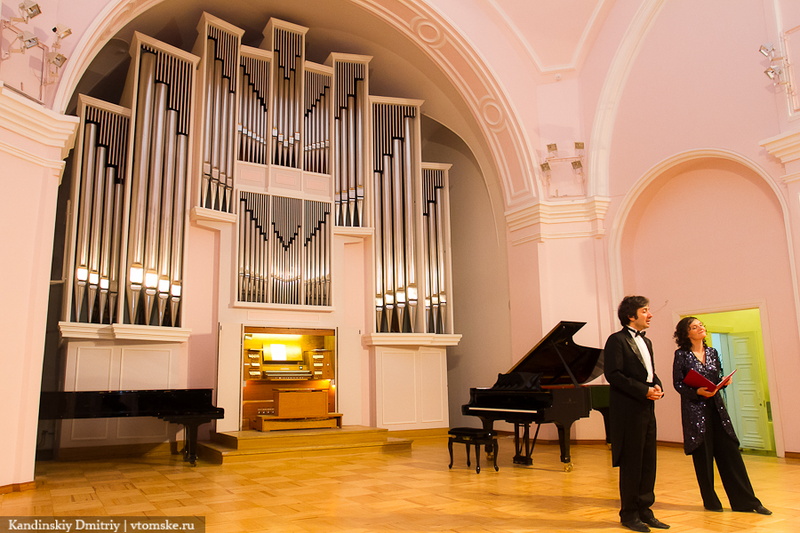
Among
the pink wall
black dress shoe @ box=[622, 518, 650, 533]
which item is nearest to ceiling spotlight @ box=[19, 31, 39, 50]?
black dress shoe @ box=[622, 518, 650, 533]

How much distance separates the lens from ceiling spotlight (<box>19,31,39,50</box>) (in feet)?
17.2

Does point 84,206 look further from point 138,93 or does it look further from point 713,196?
point 713,196

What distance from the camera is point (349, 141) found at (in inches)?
365

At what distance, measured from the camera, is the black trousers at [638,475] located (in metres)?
3.56

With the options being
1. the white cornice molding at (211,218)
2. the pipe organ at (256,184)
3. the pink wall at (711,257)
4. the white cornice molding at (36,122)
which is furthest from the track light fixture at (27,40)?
the pink wall at (711,257)

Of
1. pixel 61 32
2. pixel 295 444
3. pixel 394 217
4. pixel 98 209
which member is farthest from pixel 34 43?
pixel 394 217

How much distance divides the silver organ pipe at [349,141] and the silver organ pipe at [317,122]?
15 cm

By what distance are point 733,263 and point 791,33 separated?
238 cm

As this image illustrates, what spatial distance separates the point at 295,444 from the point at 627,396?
4.52m

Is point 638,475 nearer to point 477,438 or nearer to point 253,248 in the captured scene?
point 477,438

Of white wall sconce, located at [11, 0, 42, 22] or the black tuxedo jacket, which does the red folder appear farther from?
white wall sconce, located at [11, 0, 42, 22]

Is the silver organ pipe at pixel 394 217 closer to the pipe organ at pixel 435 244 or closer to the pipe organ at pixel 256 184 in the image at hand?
the pipe organ at pixel 256 184

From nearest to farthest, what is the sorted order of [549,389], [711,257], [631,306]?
[631,306]
[549,389]
[711,257]

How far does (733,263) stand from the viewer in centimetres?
714
